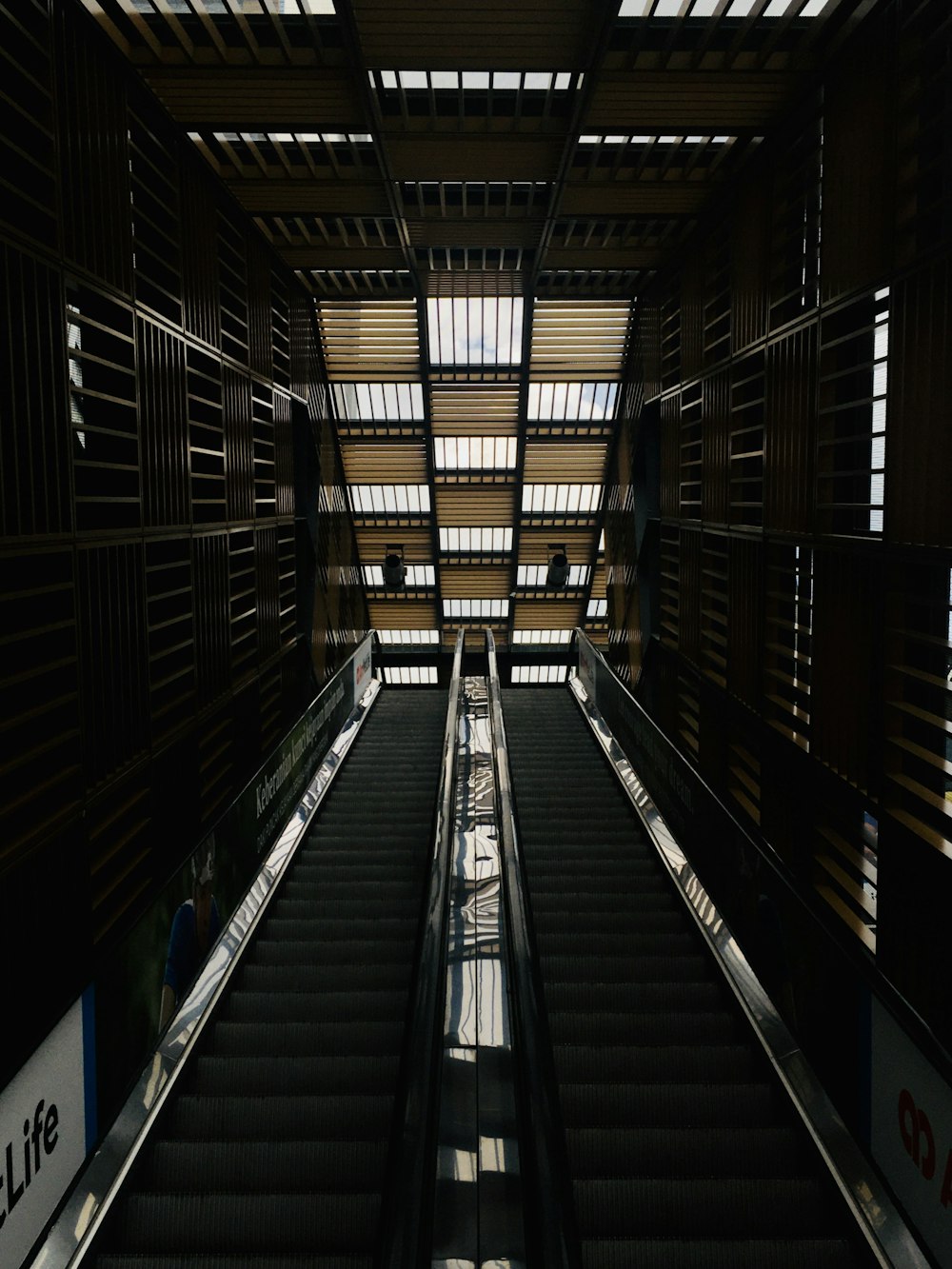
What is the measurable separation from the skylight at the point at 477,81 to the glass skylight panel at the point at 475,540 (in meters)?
10.7

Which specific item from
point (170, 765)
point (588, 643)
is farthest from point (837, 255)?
point (588, 643)

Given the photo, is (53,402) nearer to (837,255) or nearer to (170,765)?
(170,765)

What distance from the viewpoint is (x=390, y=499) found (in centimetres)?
1650

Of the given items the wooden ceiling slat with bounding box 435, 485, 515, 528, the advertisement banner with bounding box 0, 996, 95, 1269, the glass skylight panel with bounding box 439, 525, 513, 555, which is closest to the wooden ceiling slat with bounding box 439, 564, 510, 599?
the glass skylight panel with bounding box 439, 525, 513, 555

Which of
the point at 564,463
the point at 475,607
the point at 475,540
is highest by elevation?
the point at 564,463

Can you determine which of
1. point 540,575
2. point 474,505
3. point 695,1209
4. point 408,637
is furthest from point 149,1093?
point 408,637

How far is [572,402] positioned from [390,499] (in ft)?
12.6

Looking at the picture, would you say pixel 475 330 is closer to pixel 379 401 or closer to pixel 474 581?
pixel 379 401

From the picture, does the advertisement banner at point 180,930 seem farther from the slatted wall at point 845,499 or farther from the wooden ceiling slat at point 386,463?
the wooden ceiling slat at point 386,463

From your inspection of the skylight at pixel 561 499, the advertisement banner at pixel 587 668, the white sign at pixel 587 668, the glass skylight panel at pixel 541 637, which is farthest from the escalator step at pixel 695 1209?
the glass skylight panel at pixel 541 637

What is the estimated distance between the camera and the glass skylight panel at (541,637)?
19.7 metres

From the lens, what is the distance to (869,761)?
4.78m

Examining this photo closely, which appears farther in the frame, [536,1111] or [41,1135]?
[41,1135]

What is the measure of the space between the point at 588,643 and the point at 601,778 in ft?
12.1
